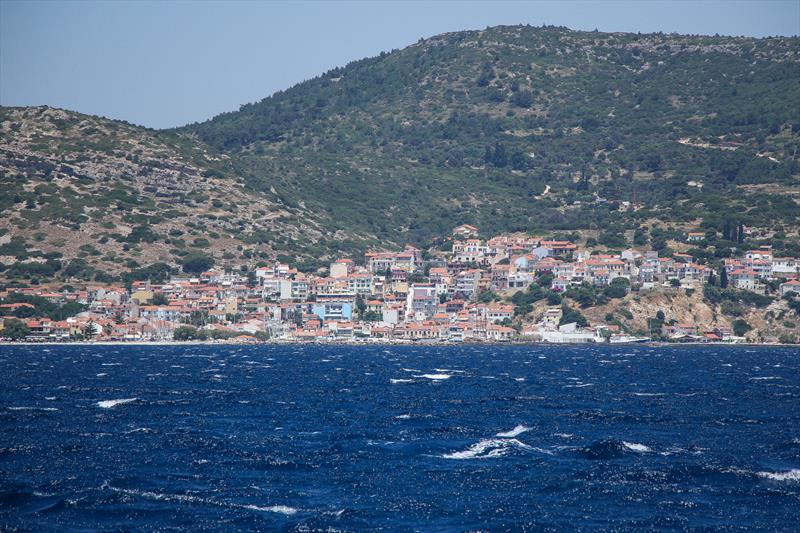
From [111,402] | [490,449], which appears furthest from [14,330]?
[490,449]

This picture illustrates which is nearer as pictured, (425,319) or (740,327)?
(740,327)

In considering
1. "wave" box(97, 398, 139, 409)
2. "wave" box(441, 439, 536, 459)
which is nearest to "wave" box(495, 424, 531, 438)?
"wave" box(441, 439, 536, 459)

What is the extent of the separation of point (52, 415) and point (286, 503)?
31205mm

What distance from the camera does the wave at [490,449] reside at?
57.2 metres

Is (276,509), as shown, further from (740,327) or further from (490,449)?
(740,327)

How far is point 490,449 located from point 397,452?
5000mm

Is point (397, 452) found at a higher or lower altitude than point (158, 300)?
lower

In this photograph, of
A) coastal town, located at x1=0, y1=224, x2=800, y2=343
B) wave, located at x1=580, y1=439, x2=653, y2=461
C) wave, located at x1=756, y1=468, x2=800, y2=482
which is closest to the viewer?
wave, located at x1=756, y1=468, x2=800, y2=482

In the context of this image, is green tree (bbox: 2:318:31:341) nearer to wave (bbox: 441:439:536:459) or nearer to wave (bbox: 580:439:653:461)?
wave (bbox: 441:439:536:459)

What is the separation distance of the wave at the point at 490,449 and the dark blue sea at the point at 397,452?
0.12 meters

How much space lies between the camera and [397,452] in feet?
190

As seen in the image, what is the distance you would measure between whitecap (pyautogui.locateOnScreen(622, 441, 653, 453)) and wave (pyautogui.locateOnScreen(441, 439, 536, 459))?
506 centimetres

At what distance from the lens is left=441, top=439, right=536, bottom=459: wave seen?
2253 inches

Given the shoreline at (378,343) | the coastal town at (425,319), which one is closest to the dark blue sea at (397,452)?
the shoreline at (378,343)
